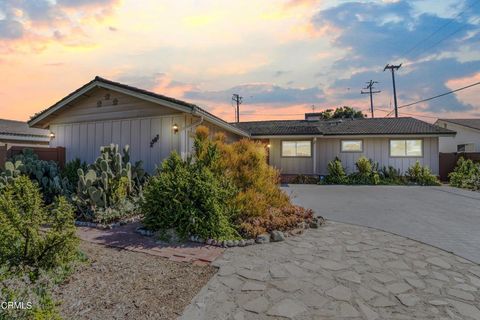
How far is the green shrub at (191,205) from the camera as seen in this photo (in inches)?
197

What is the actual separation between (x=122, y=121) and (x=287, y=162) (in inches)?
413

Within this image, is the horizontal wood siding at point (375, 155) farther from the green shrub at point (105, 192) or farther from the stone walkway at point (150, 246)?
the stone walkway at point (150, 246)

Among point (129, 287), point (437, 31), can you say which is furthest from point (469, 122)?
point (129, 287)

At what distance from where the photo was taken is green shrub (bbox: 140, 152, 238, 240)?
500 centimetres

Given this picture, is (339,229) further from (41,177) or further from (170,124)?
(41,177)

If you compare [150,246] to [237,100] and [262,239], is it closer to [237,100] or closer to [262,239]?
[262,239]

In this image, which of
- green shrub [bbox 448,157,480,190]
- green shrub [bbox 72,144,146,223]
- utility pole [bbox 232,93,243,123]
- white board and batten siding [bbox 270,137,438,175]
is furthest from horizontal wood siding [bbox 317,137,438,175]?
utility pole [bbox 232,93,243,123]

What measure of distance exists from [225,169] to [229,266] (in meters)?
2.85

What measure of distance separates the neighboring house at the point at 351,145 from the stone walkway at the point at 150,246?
12.0 meters

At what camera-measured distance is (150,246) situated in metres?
4.61

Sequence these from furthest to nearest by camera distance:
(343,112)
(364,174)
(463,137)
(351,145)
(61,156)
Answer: (343,112) → (463,137) → (351,145) → (364,174) → (61,156)

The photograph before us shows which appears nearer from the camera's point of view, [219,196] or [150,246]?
[150,246]

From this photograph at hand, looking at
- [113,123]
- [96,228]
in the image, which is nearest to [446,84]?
[113,123]

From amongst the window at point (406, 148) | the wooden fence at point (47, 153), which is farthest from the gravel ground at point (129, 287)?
the window at point (406, 148)
